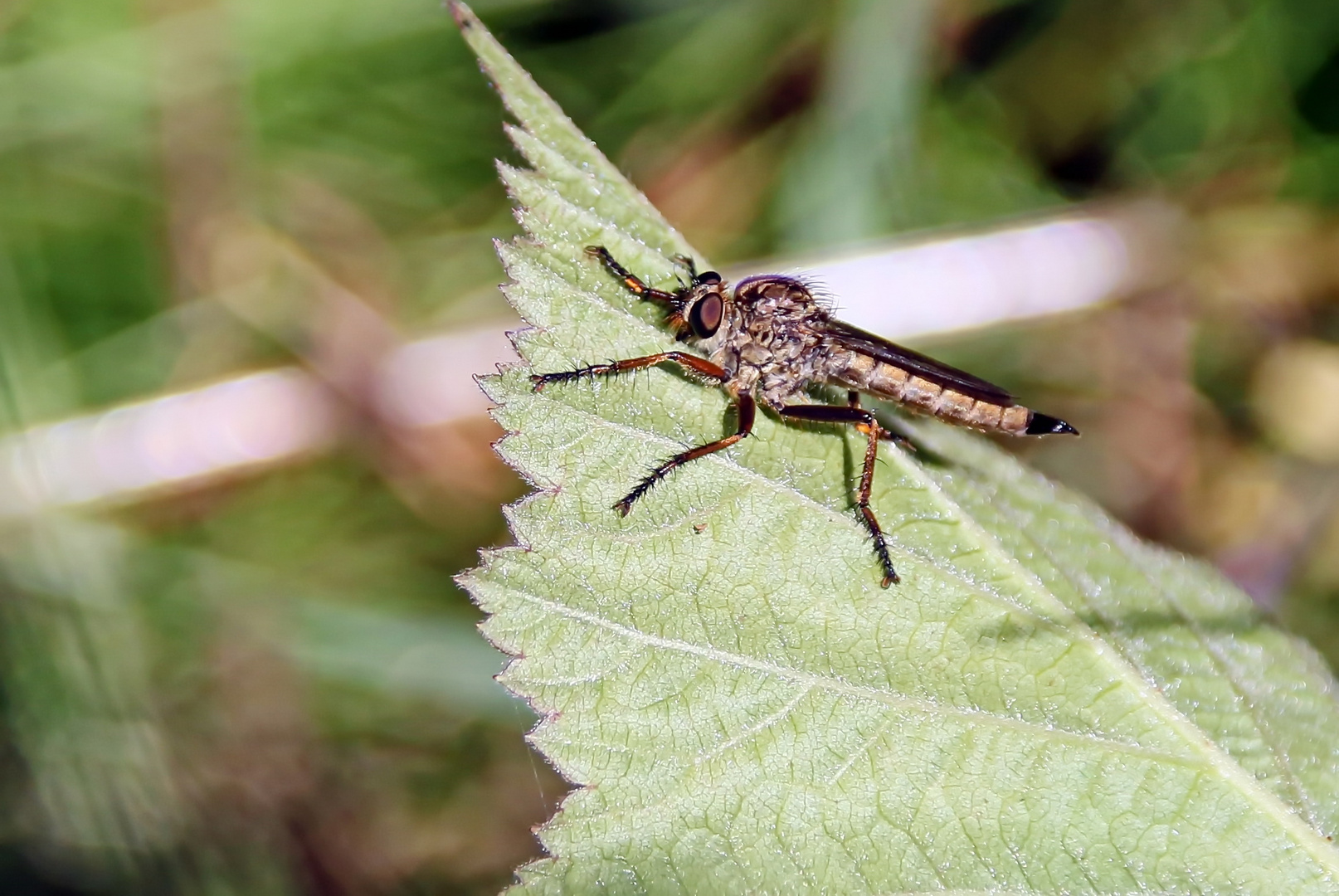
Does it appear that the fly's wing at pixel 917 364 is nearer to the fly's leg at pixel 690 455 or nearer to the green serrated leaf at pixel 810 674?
the green serrated leaf at pixel 810 674

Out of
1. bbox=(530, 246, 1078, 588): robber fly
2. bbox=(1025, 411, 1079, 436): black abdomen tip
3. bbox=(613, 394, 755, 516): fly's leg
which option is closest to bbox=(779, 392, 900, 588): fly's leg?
bbox=(530, 246, 1078, 588): robber fly

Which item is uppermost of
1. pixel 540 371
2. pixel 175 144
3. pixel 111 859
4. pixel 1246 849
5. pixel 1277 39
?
pixel 175 144

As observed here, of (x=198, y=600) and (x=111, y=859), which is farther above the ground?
(x=198, y=600)

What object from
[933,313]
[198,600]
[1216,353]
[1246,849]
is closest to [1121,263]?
[1216,353]

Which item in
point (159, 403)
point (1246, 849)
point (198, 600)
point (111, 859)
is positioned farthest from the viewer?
point (159, 403)

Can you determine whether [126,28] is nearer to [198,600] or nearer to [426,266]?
[426,266]

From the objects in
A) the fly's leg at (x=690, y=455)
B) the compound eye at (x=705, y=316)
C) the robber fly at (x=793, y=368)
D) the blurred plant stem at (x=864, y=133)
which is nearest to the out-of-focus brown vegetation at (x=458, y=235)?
the blurred plant stem at (x=864, y=133)

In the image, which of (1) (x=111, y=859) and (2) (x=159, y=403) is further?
(2) (x=159, y=403)
